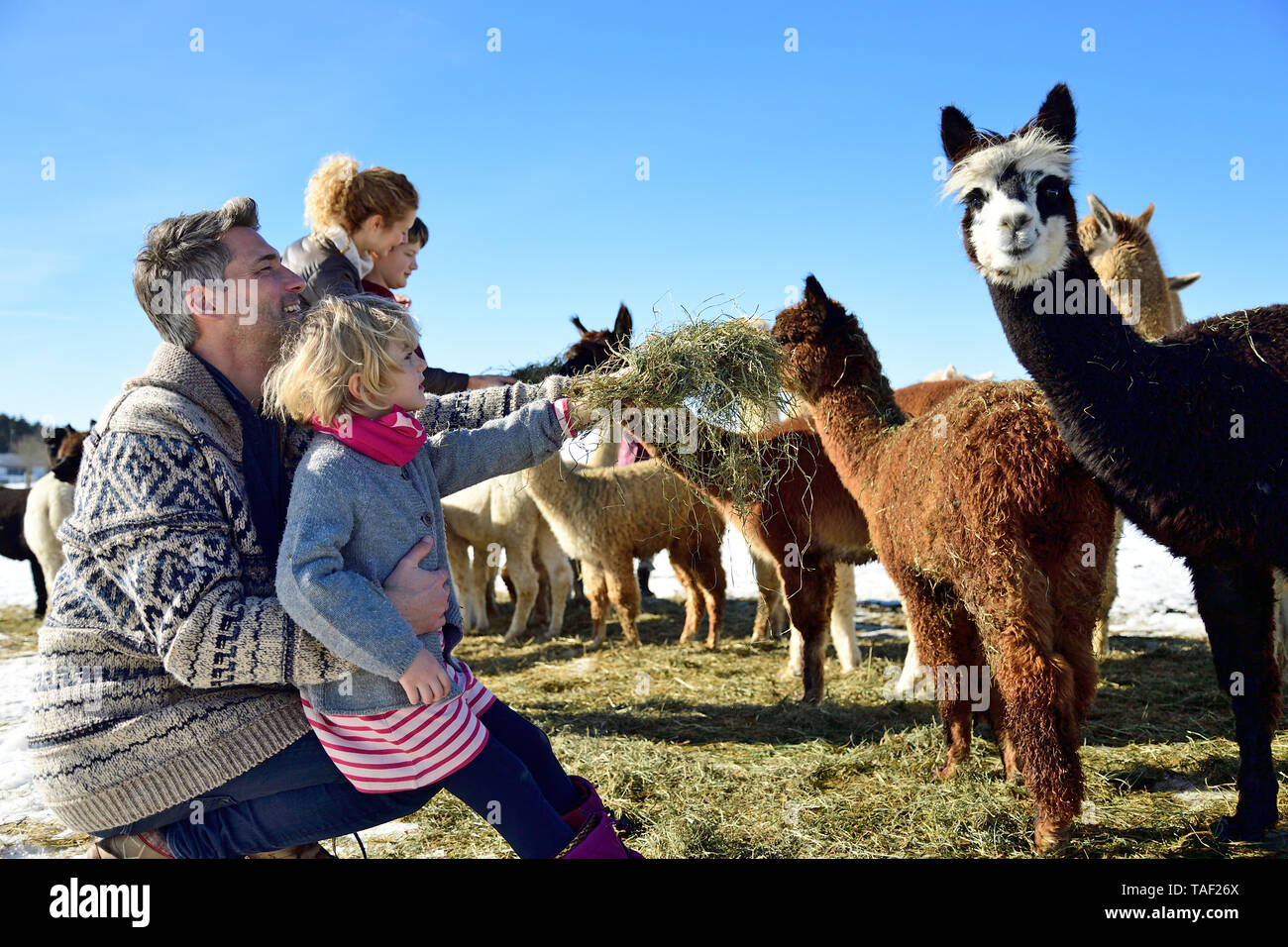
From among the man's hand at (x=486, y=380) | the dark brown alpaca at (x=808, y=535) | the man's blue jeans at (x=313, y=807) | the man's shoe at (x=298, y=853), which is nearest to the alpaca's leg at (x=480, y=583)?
the dark brown alpaca at (x=808, y=535)

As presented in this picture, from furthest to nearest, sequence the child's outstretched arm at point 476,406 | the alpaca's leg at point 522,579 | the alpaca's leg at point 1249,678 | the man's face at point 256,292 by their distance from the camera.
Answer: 1. the alpaca's leg at point 522,579
2. the alpaca's leg at point 1249,678
3. the child's outstretched arm at point 476,406
4. the man's face at point 256,292

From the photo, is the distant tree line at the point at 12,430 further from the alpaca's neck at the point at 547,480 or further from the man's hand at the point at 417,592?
the man's hand at the point at 417,592

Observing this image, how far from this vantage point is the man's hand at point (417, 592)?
84.0 inches

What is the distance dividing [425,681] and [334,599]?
0.95 ft

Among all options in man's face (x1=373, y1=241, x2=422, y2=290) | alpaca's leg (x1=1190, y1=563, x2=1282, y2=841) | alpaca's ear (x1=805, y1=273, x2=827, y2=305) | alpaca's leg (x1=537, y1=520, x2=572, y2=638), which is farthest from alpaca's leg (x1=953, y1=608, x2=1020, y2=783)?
alpaca's leg (x1=537, y1=520, x2=572, y2=638)

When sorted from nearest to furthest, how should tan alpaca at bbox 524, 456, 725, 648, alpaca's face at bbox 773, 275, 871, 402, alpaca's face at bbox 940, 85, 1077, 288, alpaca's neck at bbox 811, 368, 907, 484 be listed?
alpaca's face at bbox 940, 85, 1077, 288 < alpaca's neck at bbox 811, 368, 907, 484 < alpaca's face at bbox 773, 275, 871, 402 < tan alpaca at bbox 524, 456, 725, 648

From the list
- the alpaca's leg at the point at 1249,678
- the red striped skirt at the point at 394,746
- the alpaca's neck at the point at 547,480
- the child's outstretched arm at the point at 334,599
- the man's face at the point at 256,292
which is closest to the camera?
the child's outstretched arm at the point at 334,599

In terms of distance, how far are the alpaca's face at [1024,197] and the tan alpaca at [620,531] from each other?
454cm

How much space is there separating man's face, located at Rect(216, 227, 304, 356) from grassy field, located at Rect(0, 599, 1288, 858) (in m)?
2.09

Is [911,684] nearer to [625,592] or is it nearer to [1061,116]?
[625,592]

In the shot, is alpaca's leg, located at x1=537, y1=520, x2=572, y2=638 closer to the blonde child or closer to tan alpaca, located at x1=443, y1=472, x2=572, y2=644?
tan alpaca, located at x1=443, y1=472, x2=572, y2=644

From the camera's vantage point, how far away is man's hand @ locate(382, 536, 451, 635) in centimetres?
213
